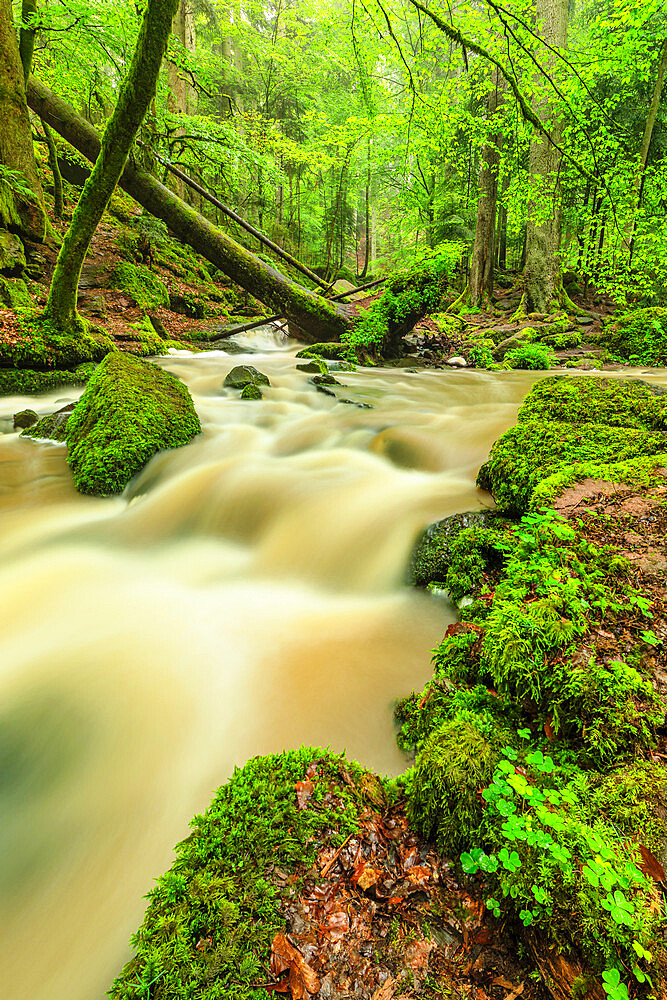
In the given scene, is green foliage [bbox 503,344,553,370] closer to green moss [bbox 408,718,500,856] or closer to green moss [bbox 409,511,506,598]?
green moss [bbox 409,511,506,598]

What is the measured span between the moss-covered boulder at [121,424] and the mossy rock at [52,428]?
0.85ft

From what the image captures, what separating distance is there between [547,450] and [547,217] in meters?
11.4

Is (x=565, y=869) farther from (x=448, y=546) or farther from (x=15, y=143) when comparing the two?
(x=15, y=143)

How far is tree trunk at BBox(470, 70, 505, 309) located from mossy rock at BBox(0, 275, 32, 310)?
502 inches

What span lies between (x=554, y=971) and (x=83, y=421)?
5.29 metres

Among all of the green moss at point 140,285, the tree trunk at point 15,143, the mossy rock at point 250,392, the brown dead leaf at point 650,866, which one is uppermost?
the tree trunk at point 15,143

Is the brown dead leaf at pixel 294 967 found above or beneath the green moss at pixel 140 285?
beneath

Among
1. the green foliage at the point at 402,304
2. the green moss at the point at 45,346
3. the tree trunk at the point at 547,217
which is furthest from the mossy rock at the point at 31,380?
the tree trunk at the point at 547,217

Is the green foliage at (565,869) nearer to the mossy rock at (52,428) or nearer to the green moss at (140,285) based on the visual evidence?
the mossy rock at (52,428)

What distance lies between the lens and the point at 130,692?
2.29 metres

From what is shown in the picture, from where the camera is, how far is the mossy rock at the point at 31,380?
258 inches

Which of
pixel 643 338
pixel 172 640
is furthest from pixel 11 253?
pixel 643 338

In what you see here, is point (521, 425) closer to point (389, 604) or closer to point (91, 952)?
point (389, 604)

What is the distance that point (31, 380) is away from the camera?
6.65 meters
